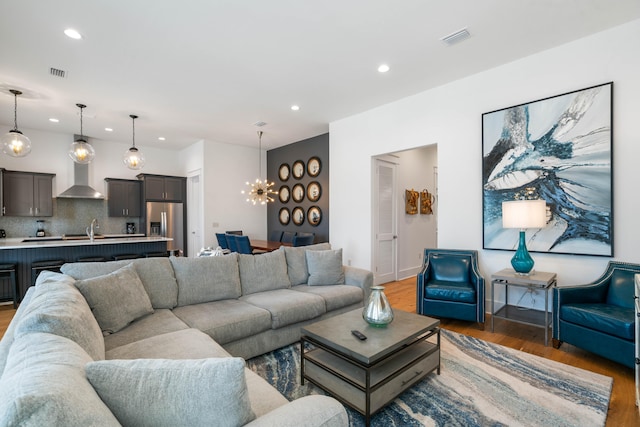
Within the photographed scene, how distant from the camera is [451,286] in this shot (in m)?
3.61

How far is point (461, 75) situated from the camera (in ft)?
13.2

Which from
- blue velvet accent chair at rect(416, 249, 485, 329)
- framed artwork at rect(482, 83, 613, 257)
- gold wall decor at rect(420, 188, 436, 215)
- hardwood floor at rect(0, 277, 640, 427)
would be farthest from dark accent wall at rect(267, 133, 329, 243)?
framed artwork at rect(482, 83, 613, 257)

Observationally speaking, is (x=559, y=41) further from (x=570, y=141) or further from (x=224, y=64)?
(x=224, y=64)

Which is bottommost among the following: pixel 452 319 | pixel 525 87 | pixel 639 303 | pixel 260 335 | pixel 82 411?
pixel 452 319

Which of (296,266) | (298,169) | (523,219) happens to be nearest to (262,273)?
(296,266)

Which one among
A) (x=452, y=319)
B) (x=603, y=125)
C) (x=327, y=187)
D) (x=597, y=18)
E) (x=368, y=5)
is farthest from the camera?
(x=327, y=187)

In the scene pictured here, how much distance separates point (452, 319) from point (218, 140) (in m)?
6.17

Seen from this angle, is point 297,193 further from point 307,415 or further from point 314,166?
point 307,415

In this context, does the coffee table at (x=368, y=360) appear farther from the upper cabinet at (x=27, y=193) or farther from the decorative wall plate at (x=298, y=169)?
the upper cabinet at (x=27, y=193)

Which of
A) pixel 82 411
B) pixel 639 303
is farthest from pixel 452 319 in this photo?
pixel 82 411

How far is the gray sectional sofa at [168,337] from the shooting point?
2.76 ft

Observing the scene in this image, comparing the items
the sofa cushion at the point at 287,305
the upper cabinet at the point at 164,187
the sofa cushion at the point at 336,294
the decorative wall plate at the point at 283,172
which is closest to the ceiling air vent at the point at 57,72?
the sofa cushion at the point at 287,305

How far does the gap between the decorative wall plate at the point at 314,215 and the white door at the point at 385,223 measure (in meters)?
1.56

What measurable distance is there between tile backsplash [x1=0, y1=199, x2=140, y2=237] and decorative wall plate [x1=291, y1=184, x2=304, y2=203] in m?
3.99
